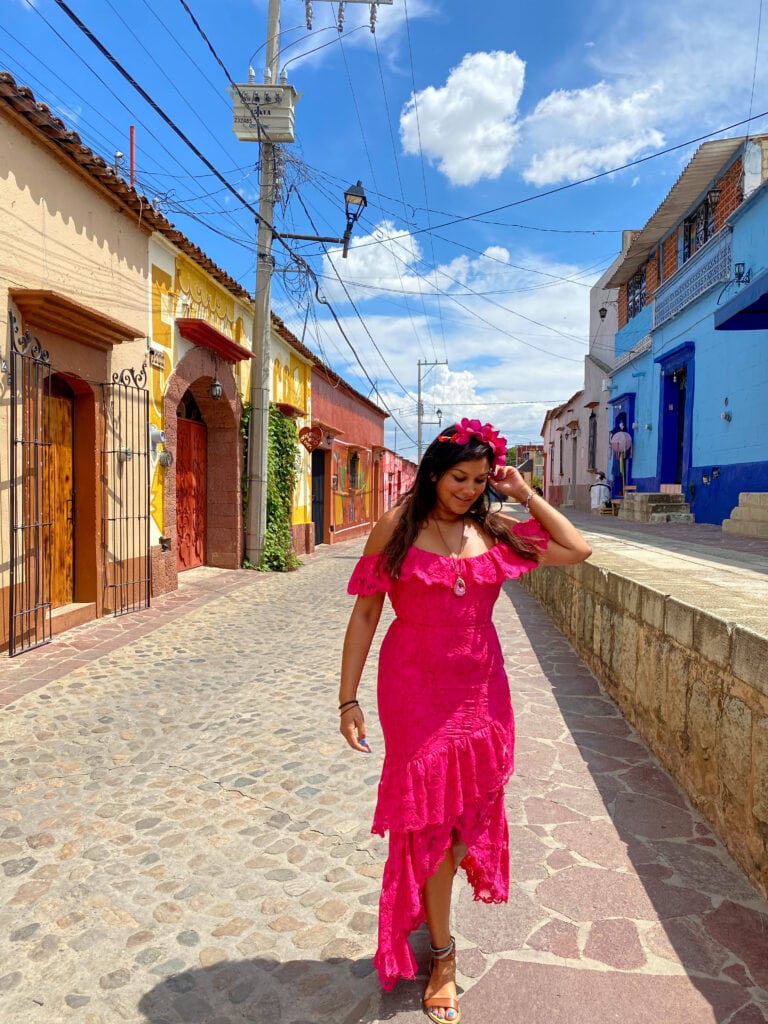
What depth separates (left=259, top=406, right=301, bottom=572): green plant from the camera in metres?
11.6

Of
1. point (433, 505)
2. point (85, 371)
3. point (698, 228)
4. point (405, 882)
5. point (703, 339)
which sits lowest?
point (405, 882)

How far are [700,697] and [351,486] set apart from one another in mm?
17739

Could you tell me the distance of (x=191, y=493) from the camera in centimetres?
1058

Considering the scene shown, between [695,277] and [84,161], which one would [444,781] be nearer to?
[84,161]

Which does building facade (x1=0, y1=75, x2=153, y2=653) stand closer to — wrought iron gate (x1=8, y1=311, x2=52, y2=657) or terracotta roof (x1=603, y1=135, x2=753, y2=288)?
wrought iron gate (x1=8, y1=311, x2=52, y2=657)

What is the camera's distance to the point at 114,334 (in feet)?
21.8

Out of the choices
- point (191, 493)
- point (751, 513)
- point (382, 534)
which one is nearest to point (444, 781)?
point (382, 534)

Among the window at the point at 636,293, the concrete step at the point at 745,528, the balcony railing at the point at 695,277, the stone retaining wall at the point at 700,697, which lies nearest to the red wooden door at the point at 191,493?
the stone retaining wall at the point at 700,697

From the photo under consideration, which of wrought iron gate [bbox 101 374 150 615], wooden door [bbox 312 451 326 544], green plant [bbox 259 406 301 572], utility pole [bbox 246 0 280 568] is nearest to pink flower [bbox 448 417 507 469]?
wrought iron gate [bbox 101 374 150 615]

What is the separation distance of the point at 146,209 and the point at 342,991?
7.50m

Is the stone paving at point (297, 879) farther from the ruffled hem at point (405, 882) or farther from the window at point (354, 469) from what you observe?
the window at point (354, 469)

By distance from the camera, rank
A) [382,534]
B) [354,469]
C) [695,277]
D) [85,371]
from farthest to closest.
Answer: [354,469]
[695,277]
[85,371]
[382,534]

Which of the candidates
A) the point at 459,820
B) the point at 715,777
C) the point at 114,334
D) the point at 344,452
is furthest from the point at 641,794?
the point at 344,452

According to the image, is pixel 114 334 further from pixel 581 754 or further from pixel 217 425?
pixel 581 754
